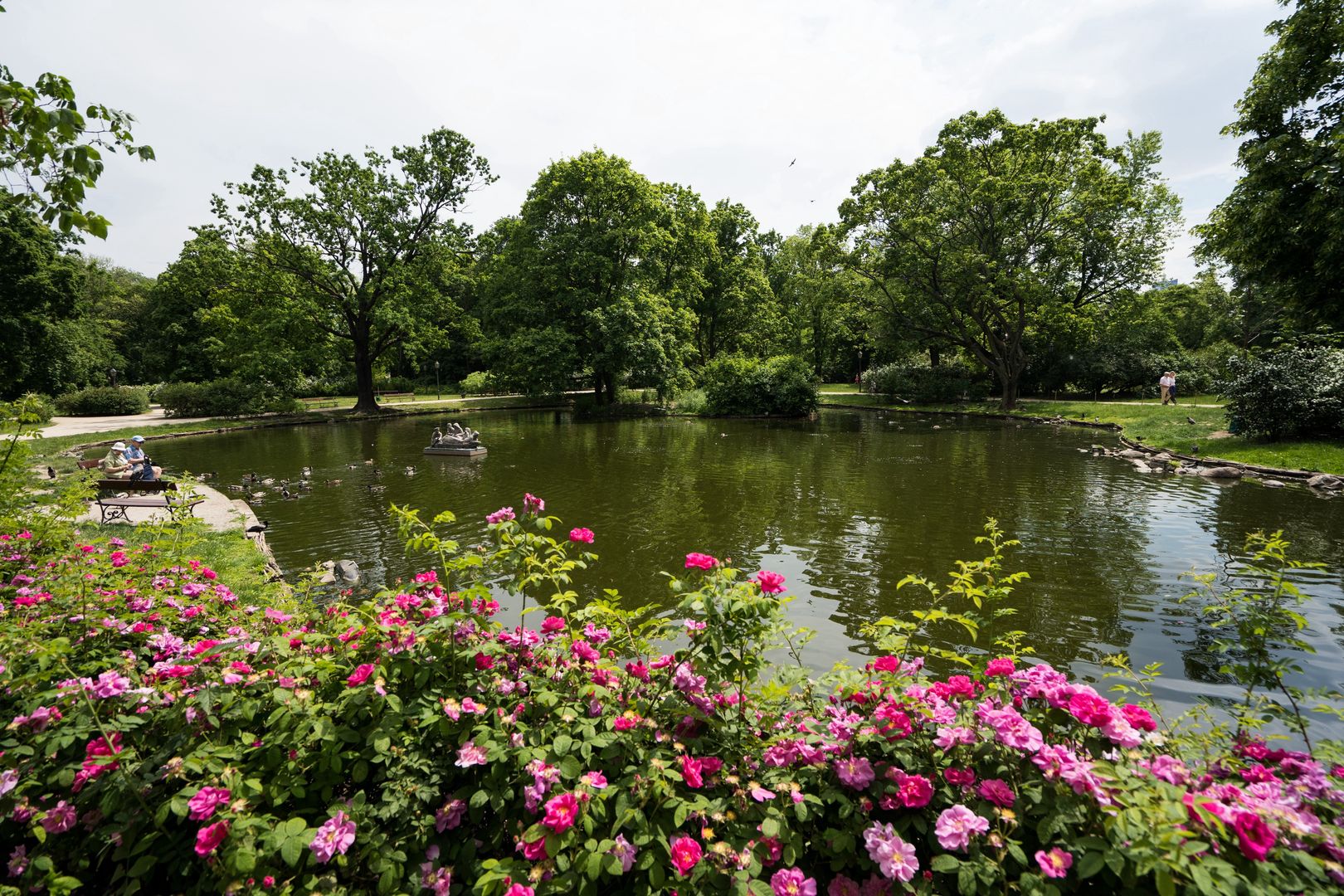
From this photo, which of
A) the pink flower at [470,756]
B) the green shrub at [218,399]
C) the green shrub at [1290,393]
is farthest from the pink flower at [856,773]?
the green shrub at [218,399]

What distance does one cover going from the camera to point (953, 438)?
21.6 meters

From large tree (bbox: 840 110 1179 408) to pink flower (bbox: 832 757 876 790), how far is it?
1213 inches

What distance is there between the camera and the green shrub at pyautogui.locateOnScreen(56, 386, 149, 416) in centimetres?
3269

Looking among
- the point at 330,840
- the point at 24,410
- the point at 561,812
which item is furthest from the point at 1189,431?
the point at 24,410

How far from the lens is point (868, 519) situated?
10.8 m

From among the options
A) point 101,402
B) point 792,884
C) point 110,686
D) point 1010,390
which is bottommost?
point 792,884

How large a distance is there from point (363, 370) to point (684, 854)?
3697 centimetres

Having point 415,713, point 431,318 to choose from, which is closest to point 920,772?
point 415,713

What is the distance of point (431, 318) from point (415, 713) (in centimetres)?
3695

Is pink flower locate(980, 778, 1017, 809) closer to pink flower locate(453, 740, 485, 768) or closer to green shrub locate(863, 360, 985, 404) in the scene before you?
pink flower locate(453, 740, 485, 768)

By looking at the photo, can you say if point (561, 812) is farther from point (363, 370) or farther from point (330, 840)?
point (363, 370)

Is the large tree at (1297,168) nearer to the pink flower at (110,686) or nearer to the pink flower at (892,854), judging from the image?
the pink flower at (892,854)

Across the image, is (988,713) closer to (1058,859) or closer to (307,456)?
(1058,859)

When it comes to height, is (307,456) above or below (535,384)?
below
